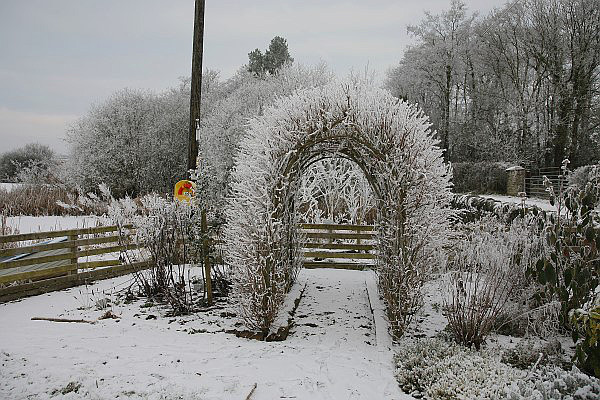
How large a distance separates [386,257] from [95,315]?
397cm

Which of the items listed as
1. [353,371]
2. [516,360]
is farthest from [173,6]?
[516,360]

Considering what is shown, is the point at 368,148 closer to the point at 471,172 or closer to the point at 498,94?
the point at 471,172

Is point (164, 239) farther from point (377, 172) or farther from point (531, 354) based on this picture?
point (531, 354)

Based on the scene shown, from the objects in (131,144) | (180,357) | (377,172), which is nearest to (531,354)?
(377,172)

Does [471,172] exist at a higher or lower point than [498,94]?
lower

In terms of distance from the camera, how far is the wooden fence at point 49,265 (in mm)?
6371

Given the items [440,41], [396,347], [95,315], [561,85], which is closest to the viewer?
[396,347]

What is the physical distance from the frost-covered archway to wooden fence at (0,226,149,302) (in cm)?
262

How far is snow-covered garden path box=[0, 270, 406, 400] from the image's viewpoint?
145 inches

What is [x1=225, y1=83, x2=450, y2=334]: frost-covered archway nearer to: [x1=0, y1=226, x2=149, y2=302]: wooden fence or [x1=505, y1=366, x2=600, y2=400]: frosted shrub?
[x1=505, y1=366, x2=600, y2=400]: frosted shrub

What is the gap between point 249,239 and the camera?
4961mm

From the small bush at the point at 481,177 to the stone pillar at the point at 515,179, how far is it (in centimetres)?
111

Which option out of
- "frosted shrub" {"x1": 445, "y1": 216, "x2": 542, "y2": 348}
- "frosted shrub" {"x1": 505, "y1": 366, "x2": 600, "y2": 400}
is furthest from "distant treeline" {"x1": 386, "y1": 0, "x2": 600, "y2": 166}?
"frosted shrub" {"x1": 505, "y1": 366, "x2": 600, "y2": 400}

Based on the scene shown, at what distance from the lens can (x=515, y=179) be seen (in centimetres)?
1808
